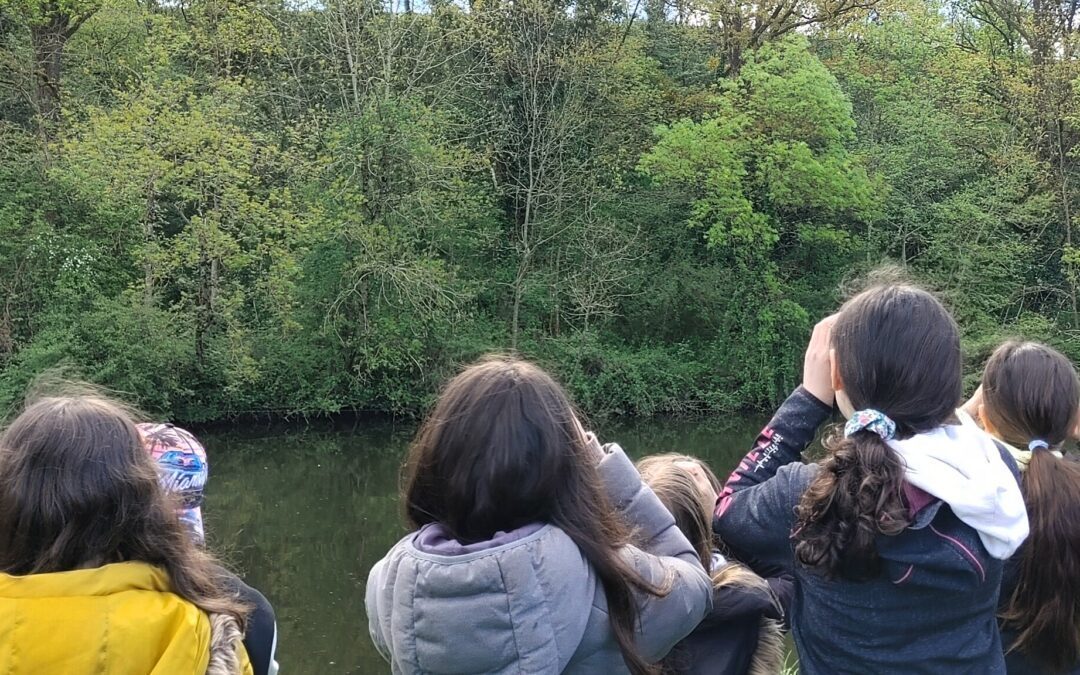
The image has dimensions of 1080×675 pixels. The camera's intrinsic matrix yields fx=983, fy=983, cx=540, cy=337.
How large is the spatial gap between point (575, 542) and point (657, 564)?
0.14m

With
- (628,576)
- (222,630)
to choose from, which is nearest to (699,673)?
(628,576)

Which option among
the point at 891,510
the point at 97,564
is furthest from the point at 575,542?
the point at 97,564

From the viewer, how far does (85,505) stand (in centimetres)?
133

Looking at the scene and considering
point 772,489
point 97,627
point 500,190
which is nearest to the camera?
point 97,627

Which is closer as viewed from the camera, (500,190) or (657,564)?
(657,564)

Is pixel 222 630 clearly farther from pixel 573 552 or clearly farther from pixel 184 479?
pixel 573 552

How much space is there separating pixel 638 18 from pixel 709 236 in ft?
15.4

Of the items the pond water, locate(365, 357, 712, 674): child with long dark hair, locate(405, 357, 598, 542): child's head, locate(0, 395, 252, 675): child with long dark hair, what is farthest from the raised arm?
the pond water

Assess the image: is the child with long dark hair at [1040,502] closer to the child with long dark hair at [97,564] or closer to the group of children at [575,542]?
the group of children at [575,542]

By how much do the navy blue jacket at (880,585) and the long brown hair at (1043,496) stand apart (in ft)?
0.66

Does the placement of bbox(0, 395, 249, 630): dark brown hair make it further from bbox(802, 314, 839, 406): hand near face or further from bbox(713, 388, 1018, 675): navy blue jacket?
bbox(802, 314, 839, 406): hand near face

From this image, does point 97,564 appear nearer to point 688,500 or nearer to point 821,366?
point 688,500

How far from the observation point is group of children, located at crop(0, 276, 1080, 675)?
1285mm

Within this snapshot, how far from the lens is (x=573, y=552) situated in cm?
133
